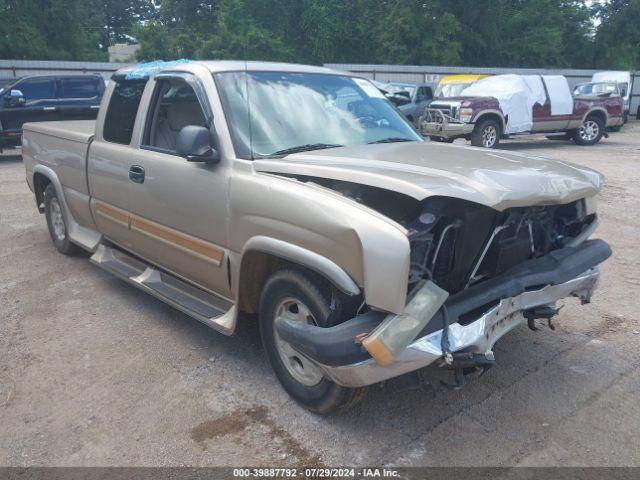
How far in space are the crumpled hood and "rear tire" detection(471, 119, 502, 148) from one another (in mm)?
12214

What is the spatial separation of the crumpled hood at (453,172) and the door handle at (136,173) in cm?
125

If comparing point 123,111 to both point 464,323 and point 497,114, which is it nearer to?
point 464,323

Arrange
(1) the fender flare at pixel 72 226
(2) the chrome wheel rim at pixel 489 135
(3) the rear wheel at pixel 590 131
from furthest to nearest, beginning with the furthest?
1. (3) the rear wheel at pixel 590 131
2. (2) the chrome wheel rim at pixel 489 135
3. (1) the fender flare at pixel 72 226

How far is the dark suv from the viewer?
46.7ft

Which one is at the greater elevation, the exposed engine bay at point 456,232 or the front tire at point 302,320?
the exposed engine bay at point 456,232

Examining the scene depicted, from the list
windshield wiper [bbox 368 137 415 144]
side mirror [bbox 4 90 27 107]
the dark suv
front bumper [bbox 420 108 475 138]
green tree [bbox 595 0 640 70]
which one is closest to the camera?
windshield wiper [bbox 368 137 415 144]

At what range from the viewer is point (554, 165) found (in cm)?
363

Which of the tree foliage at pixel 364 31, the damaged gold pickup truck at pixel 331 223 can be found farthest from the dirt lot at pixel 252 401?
the tree foliage at pixel 364 31

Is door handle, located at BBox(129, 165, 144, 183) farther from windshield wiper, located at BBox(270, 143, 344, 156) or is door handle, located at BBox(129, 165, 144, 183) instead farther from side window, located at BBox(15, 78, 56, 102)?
side window, located at BBox(15, 78, 56, 102)

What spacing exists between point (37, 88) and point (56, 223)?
32.6 ft

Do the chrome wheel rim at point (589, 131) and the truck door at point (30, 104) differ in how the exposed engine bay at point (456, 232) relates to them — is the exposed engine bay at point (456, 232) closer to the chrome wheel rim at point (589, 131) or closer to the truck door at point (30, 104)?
the truck door at point (30, 104)

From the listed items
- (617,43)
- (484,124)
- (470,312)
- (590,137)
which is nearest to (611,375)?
(470,312)

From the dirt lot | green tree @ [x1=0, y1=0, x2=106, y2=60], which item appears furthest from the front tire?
green tree @ [x1=0, y1=0, x2=106, y2=60]

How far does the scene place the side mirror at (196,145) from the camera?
3547 millimetres
